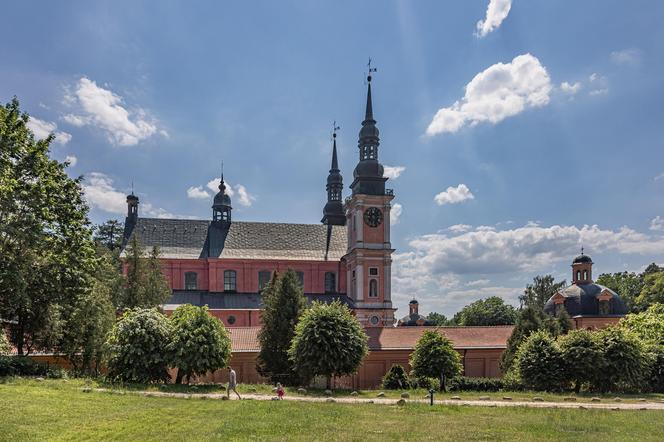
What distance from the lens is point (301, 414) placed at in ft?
53.1

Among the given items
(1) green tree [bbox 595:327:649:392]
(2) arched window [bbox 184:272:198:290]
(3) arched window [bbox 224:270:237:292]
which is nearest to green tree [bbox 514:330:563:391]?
(1) green tree [bbox 595:327:649:392]

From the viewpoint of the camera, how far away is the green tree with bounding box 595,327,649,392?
2538cm

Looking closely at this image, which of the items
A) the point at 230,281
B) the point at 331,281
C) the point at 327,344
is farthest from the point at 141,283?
the point at 331,281

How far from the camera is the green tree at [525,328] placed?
3154 cm

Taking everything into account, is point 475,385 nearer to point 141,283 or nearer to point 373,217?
point 141,283

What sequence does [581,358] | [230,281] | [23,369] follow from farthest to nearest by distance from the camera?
1. [230,281]
2. [581,358]
3. [23,369]

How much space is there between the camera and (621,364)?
83.4 feet

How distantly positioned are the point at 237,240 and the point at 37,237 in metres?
32.6

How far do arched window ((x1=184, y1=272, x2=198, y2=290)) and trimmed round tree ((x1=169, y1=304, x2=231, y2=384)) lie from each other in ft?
88.0

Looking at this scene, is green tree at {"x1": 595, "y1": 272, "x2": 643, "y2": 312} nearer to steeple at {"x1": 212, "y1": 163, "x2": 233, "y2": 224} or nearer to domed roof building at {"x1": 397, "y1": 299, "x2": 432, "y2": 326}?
domed roof building at {"x1": 397, "y1": 299, "x2": 432, "y2": 326}

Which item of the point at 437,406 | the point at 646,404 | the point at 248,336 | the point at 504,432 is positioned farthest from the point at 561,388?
the point at 248,336

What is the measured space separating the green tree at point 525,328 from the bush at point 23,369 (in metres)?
25.2

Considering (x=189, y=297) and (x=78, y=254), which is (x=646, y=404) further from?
(x=189, y=297)

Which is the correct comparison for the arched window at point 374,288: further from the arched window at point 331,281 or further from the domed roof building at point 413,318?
the domed roof building at point 413,318
